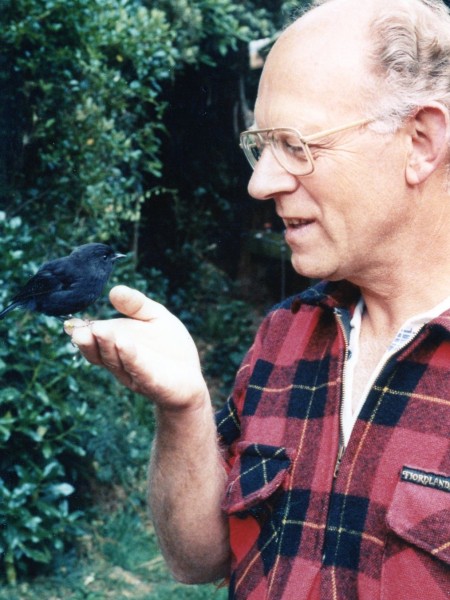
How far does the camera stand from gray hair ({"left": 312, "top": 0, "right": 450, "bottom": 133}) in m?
1.69

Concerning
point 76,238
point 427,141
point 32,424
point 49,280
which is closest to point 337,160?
point 427,141

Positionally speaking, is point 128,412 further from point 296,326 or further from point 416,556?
point 416,556

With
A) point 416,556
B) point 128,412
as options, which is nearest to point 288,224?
point 416,556

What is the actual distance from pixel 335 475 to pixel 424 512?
0.23 metres

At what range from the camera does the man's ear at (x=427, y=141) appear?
1695 mm

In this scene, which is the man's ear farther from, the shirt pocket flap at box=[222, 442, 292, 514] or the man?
the shirt pocket flap at box=[222, 442, 292, 514]

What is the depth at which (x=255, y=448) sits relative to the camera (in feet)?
6.05

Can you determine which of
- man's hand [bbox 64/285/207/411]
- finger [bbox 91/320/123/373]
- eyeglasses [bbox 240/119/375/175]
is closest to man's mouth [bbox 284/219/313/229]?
eyeglasses [bbox 240/119/375/175]

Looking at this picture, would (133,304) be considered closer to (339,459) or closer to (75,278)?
(339,459)

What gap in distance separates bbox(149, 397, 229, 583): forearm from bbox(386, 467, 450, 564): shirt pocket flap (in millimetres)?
486

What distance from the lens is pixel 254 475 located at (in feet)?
5.96

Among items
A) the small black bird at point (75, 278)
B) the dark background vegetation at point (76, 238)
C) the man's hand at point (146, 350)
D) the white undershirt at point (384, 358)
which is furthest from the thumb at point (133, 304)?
the dark background vegetation at point (76, 238)

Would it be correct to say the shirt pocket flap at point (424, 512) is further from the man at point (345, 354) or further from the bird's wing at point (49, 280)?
the bird's wing at point (49, 280)

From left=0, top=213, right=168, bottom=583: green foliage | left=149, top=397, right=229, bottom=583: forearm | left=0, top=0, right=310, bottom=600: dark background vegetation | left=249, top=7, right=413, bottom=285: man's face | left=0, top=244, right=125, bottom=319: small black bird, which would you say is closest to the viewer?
left=249, top=7, right=413, bottom=285: man's face
